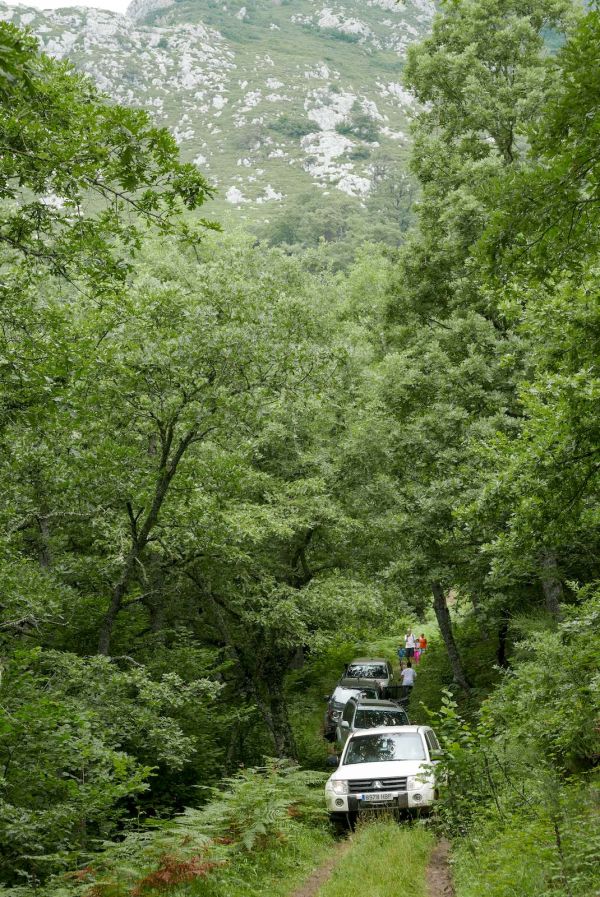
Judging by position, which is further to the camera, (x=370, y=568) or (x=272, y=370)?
(x=370, y=568)

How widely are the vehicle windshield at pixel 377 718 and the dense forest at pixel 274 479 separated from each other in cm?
173

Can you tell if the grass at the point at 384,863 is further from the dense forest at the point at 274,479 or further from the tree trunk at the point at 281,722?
the tree trunk at the point at 281,722

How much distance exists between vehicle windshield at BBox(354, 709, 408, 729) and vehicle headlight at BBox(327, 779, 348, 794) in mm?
4378

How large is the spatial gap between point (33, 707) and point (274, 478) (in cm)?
1234

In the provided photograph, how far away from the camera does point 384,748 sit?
41.1ft

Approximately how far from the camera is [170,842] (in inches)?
338

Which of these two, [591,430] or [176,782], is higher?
[591,430]

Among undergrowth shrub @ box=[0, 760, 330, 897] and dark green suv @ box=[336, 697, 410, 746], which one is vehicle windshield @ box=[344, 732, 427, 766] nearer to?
undergrowth shrub @ box=[0, 760, 330, 897]

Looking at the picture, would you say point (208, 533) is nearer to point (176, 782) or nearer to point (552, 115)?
point (176, 782)

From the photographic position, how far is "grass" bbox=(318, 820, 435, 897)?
7757 mm

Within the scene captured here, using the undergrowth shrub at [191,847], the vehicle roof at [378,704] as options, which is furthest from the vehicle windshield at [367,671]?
the undergrowth shrub at [191,847]

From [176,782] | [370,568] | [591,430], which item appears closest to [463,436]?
[370,568]

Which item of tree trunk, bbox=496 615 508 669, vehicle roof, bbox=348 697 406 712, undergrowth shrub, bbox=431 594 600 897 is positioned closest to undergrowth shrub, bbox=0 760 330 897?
undergrowth shrub, bbox=431 594 600 897

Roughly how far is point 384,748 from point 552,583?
18.9ft
